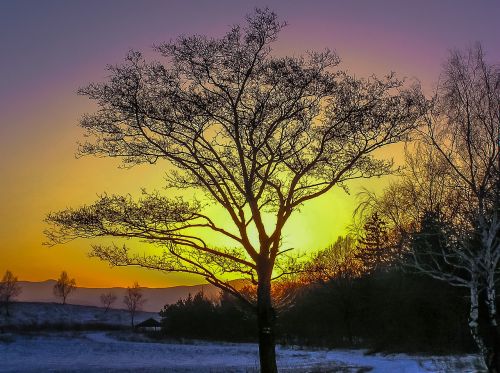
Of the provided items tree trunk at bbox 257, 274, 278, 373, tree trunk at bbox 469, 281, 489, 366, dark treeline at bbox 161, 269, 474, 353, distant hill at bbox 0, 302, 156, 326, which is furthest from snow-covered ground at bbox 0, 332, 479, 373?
distant hill at bbox 0, 302, 156, 326

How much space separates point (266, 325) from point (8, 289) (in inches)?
6179

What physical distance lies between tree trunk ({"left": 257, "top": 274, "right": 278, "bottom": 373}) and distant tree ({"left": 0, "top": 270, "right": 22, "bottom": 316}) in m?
143

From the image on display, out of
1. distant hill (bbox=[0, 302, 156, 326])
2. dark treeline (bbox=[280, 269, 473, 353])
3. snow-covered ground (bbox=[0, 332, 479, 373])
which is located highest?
distant hill (bbox=[0, 302, 156, 326])

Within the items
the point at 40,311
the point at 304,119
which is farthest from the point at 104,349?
the point at 40,311

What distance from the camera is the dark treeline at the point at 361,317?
43.5 m

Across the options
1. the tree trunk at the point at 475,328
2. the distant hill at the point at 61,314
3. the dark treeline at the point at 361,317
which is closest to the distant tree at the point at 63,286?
Result: the distant hill at the point at 61,314

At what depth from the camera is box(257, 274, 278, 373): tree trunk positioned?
43.9 ft

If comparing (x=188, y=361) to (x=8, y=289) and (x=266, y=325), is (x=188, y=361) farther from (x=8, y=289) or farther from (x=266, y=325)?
(x=8, y=289)

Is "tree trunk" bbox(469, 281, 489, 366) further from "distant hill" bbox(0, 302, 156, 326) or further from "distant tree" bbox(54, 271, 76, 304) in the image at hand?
"distant tree" bbox(54, 271, 76, 304)

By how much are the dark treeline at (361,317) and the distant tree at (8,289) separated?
Answer: 68287mm

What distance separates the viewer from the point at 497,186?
17.4 metres

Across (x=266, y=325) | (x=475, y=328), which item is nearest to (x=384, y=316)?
(x=475, y=328)

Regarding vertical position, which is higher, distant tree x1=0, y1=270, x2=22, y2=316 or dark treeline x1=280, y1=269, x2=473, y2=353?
distant tree x1=0, y1=270, x2=22, y2=316

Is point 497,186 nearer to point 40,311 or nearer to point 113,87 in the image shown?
point 113,87
